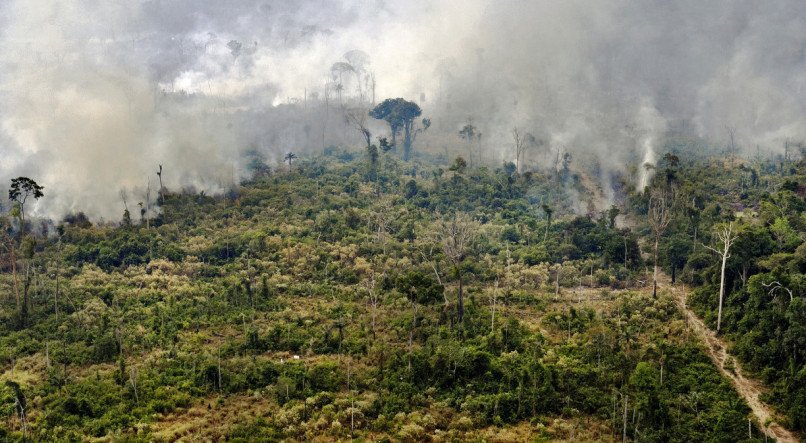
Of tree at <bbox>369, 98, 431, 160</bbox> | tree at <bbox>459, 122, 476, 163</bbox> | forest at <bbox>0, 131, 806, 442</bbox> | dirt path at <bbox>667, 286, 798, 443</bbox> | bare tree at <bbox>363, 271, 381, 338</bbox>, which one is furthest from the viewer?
tree at <bbox>369, 98, 431, 160</bbox>

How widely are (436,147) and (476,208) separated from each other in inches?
1856

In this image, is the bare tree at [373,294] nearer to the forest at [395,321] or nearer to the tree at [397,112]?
the forest at [395,321]

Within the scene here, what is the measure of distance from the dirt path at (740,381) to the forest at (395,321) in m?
0.60

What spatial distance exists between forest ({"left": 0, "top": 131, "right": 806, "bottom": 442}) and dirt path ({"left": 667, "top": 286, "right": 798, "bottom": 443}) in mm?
596

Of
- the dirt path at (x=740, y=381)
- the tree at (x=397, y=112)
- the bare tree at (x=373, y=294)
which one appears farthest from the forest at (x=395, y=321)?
the tree at (x=397, y=112)

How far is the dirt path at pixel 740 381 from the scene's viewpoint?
32.1 meters

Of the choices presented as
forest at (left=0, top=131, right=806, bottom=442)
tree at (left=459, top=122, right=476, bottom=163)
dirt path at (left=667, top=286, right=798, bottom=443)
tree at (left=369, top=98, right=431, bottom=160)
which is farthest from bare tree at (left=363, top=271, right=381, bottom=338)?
tree at (left=369, top=98, right=431, bottom=160)

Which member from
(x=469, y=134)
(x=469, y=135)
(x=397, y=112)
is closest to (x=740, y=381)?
(x=469, y=134)

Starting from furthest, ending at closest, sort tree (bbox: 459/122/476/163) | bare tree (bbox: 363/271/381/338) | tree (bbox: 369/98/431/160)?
1. tree (bbox: 369/98/431/160)
2. tree (bbox: 459/122/476/163)
3. bare tree (bbox: 363/271/381/338)

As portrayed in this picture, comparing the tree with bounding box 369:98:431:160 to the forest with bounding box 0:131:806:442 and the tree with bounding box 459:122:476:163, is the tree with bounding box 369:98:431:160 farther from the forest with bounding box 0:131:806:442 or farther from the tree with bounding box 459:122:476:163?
the forest with bounding box 0:131:806:442

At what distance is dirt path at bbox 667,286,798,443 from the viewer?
105ft

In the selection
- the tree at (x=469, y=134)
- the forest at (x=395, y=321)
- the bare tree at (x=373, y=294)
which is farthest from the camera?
the tree at (x=469, y=134)

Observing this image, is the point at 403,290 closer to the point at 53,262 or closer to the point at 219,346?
the point at 219,346

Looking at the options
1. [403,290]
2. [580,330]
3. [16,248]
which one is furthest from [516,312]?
[16,248]
